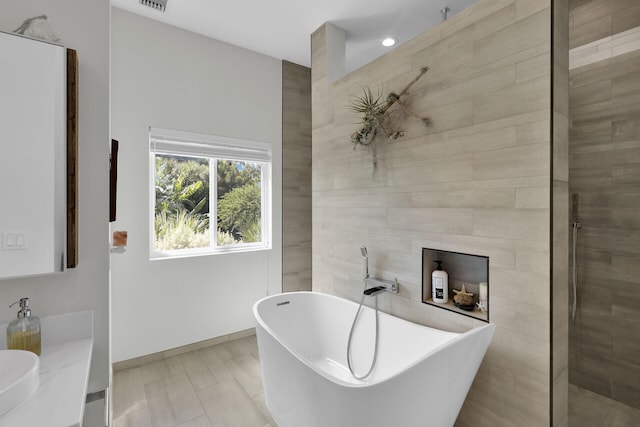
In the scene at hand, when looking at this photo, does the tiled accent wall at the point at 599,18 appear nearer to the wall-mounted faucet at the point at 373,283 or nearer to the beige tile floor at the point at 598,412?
the wall-mounted faucet at the point at 373,283

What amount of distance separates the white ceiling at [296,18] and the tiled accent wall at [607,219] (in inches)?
42.9

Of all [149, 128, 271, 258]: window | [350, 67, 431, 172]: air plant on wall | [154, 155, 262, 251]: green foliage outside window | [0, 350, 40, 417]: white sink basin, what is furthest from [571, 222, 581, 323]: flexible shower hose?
[0, 350, 40, 417]: white sink basin

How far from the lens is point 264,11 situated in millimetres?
2482

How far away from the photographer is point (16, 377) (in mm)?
922

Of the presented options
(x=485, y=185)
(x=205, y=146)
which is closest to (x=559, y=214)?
(x=485, y=185)

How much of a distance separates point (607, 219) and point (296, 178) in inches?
104

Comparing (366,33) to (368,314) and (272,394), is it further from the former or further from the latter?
(272,394)

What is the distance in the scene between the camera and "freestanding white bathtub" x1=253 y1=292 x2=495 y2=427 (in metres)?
1.15

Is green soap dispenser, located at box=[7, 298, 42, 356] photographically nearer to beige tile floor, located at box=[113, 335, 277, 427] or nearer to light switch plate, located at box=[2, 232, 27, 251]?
light switch plate, located at box=[2, 232, 27, 251]

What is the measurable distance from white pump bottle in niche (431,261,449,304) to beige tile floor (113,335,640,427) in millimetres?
1139

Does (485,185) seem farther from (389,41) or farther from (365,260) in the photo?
(389,41)

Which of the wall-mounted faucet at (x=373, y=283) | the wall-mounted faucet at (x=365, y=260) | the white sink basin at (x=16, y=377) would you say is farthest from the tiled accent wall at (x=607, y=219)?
the white sink basin at (x=16, y=377)

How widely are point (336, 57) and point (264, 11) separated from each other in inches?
26.5

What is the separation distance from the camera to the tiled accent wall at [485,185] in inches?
53.7
